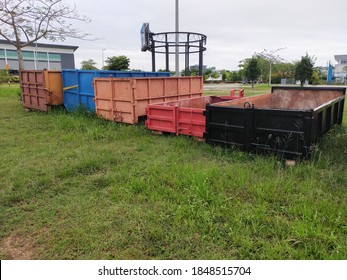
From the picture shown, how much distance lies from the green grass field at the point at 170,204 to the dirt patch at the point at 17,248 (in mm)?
10

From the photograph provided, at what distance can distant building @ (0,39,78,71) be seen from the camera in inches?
2601

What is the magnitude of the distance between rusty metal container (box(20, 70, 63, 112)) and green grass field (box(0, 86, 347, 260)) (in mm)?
5637

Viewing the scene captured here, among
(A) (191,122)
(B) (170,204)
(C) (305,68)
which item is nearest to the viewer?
(B) (170,204)

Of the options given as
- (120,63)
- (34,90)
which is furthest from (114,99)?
(120,63)

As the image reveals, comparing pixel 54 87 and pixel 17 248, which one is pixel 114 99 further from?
pixel 17 248

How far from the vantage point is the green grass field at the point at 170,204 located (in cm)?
281

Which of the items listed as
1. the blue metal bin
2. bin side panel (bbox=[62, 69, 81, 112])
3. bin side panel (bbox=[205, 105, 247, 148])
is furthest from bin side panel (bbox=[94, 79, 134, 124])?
bin side panel (bbox=[205, 105, 247, 148])

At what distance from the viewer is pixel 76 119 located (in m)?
9.12

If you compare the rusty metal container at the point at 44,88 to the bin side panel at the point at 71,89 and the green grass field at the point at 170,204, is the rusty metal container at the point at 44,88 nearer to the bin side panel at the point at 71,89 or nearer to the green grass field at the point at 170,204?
the bin side panel at the point at 71,89

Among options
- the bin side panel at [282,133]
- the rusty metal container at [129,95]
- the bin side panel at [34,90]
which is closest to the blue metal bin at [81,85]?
the rusty metal container at [129,95]

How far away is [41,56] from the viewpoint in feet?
235

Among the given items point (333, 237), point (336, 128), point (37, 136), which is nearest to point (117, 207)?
point (333, 237)

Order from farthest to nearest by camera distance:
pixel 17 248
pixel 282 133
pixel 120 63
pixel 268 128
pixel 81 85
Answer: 1. pixel 120 63
2. pixel 81 85
3. pixel 268 128
4. pixel 282 133
5. pixel 17 248

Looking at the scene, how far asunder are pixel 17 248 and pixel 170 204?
1.73m
